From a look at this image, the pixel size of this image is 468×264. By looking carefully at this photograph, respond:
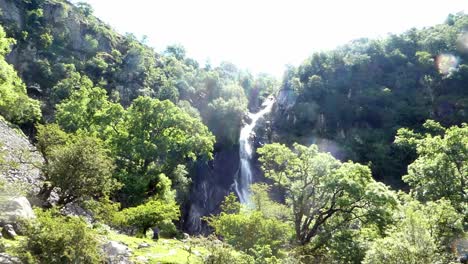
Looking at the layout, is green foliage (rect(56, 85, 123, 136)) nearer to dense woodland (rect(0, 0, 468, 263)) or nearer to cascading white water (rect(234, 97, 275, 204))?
dense woodland (rect(0, 0, 468, 263))

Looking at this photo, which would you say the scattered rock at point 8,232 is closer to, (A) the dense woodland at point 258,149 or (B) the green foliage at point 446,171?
(A) the dense woodland at point 258,149

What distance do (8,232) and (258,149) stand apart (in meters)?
18.1

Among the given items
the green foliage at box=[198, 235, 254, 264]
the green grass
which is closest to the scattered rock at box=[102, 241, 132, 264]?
the green grass

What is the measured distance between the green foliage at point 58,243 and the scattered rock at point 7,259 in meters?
0.34

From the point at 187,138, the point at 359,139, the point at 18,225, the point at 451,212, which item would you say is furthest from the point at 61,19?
the point at 451,212

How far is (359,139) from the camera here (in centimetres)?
7044

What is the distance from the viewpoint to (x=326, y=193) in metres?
25.3

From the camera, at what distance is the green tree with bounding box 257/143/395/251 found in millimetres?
23359

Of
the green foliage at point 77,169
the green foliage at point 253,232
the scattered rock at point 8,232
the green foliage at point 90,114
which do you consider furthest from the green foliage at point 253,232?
the green foliage at point 90,114

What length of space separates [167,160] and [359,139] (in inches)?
1625

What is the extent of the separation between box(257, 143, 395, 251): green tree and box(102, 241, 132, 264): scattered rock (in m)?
12.1

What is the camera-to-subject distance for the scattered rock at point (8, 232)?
1334 centimetres

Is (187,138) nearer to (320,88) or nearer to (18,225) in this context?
(18,225)

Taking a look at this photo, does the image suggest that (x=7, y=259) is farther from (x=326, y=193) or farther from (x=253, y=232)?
(x=326, y=193)
